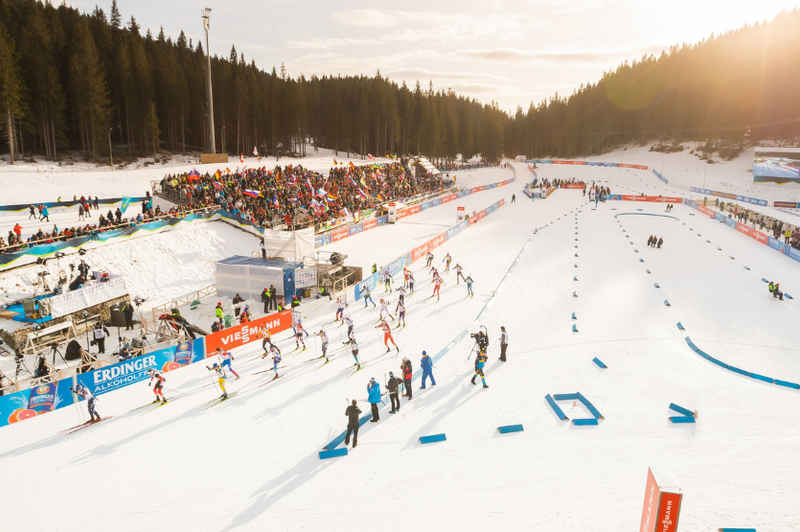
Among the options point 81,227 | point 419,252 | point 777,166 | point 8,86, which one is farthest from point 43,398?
point 777,166

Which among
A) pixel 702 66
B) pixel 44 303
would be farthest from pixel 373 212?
pixel 702 66

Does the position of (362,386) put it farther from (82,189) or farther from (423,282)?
(82,189)

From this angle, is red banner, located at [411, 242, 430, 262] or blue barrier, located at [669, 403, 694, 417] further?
red banner, located at [411, 242, 430, 262]

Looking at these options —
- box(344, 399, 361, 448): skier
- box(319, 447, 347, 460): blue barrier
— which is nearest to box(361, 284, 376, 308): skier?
box(344, 399, 361, 448): skier

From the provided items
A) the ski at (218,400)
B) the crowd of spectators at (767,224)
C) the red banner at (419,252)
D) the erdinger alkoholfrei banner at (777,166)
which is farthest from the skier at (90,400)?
the erdinger alkoholfrei banner at (777,166)

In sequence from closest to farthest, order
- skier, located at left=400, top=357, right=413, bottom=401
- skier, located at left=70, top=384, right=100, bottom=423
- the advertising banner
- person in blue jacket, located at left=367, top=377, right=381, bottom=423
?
person in blue jacket, located at left=367, top=377, right=381, bottom=423, skier, located at left=70, top=384, right=100, bottom=423, skier, located at left=400, top=357, right=413, bottom=401, the advertising banner

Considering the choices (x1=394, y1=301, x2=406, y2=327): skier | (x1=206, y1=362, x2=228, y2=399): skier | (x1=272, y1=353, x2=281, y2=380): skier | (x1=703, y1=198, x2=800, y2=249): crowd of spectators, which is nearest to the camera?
(x1=206, y1=362, x2=228, y2=399): skier

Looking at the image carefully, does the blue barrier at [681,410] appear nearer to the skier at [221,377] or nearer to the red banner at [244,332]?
the skier at [221,377]

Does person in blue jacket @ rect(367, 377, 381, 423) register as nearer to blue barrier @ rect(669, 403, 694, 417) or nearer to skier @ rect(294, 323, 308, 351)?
skier @ rect(294, 323, 308, 351)
